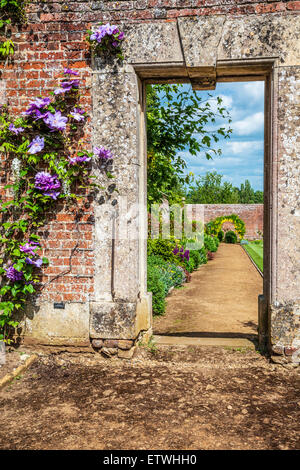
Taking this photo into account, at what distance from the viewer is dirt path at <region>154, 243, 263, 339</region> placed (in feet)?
17.6

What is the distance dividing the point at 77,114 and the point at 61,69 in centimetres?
53

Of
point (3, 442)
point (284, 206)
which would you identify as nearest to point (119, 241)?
point (284, 206)

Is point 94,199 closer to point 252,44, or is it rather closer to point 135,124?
point 135,124

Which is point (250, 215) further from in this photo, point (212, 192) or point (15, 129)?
point (15, 129)

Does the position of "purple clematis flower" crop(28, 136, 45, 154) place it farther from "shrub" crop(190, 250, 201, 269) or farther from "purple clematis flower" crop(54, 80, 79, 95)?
"shrub" crop(190, 250, 201, 269)

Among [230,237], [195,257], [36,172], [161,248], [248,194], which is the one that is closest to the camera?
[36,172]

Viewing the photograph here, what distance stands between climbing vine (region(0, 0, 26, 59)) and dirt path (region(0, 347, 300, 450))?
3.15 metres

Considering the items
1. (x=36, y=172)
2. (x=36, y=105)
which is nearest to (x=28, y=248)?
(x=36, y=172)

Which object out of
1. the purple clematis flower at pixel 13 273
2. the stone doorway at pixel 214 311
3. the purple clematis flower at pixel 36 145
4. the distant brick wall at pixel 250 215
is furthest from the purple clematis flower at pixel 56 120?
the distant brick wall at pixel 250 215

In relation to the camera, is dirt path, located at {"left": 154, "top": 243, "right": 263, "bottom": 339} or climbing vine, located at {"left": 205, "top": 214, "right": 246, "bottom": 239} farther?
climbing vine, located at {"left": 205, "top": 214, "right": 246, "bottom": 239}

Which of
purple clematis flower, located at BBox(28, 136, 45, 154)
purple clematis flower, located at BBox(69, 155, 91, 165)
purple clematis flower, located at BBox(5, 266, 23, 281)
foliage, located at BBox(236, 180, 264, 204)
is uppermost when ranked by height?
foliage, located at BBox(236, 180, 264, 204)

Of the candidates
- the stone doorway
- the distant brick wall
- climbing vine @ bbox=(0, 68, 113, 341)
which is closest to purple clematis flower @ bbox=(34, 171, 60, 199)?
climbing vine @ bbox=(0, 68, 113, 341)

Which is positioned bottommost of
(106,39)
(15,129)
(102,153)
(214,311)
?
(214,311)

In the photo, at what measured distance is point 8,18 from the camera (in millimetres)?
3867
